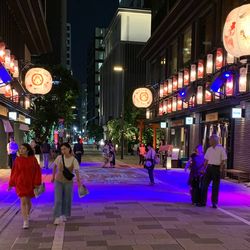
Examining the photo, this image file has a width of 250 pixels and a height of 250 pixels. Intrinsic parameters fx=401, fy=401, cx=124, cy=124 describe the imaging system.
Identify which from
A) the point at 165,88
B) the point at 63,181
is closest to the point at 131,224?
the point at 63,181

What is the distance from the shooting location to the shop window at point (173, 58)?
3238 centimetres

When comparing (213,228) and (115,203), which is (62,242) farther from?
(115,203)

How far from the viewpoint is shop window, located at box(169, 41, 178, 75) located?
1275 inches

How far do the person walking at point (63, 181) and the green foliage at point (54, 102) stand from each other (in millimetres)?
31404

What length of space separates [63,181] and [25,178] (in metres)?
0.87

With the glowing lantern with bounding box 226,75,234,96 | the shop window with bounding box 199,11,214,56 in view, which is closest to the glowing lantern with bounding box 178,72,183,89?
the shop window with bounding box 199,11,214,56

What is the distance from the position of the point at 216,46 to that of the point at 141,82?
40669mm

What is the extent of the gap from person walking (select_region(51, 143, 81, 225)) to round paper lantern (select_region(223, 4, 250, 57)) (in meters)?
6.48

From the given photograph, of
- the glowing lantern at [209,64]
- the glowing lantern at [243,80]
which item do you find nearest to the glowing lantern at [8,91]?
the glowing lantern at [209,64]

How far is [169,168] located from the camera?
24.7 m

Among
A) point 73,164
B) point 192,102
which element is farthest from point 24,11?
point 73,164

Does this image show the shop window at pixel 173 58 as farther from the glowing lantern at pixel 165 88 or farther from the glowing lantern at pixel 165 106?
the glowing lantern at pixel 165 106

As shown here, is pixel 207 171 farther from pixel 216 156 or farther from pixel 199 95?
pixel 199 95

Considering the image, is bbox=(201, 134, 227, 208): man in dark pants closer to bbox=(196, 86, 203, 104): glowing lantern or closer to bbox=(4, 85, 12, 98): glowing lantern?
bbox=(196, 86, 203, 104): glowing lantern
